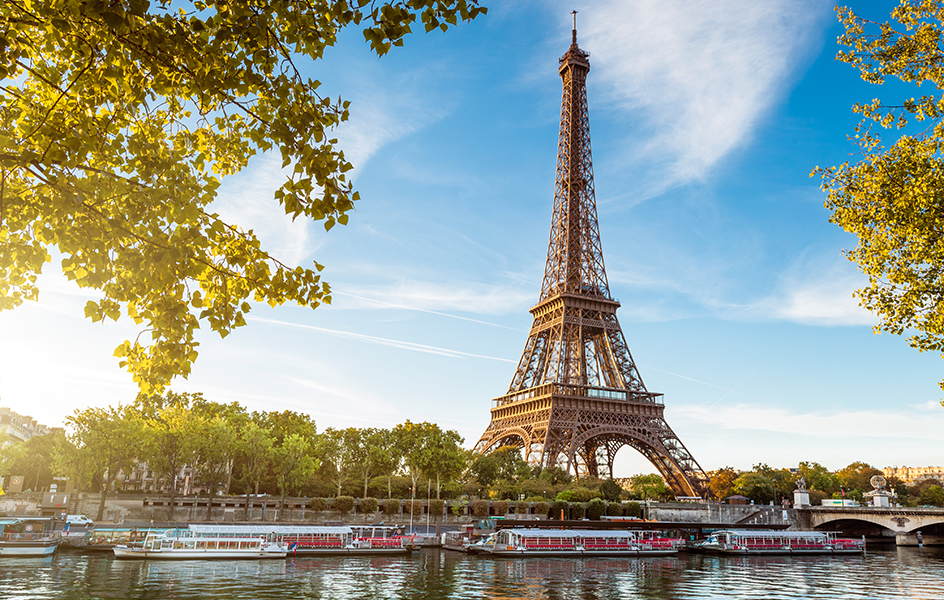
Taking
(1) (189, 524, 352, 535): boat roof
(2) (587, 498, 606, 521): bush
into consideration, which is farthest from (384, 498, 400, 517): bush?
(2) (587, 498, 606, 521): bush

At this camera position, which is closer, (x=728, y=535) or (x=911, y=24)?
(x=911, y=24)

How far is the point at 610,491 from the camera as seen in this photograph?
3044 inches

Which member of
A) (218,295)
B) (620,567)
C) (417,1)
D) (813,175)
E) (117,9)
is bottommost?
(620,567)

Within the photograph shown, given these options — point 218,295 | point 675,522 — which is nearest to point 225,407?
point 675,522

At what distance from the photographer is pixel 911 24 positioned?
18344 millimetres

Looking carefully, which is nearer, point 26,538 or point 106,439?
point 26,538

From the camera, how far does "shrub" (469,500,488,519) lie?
218 feet

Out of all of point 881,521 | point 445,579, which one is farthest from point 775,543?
point 445,579

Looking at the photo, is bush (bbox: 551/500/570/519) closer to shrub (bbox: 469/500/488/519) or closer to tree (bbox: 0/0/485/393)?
shrub (bbox: 469/500/488/519)

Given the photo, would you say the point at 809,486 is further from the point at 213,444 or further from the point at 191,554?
the point at 191,554

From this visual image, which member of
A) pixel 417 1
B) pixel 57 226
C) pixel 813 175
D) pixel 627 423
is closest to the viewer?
pixel 417 1

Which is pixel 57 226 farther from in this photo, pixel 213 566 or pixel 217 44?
pixel 213 566

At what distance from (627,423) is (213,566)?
56.1 metres

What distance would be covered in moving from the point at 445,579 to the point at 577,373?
5342 cm
